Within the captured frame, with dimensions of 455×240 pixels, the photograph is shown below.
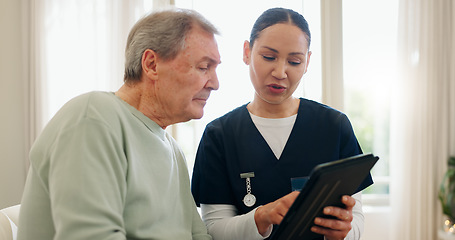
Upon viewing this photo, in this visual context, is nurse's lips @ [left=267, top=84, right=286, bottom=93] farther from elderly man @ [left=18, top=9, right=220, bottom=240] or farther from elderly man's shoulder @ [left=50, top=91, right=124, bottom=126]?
elderly man's shoulder @ [left=50, top=91, right=124, bottom=126]

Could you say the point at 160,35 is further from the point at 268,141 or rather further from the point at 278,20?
the point at 268,141

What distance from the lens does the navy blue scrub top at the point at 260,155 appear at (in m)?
1.41

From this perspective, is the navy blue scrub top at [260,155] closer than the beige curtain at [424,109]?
Yes

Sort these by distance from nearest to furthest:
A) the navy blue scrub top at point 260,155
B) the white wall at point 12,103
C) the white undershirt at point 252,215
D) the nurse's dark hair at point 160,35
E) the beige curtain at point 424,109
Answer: the nurse's dark hair at point 160,35 → the white undershirt at point 252,215 → the navy blue scrub top at point 260,155 → the beige curtain at point 424,109 → the white wall at point 12,103

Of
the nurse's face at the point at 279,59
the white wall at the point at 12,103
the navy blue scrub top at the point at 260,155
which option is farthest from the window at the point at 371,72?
the white wall at the point at 12,103

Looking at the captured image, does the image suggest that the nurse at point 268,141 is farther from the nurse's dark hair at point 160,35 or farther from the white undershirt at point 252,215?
the nurse's dark hair at point 160,35

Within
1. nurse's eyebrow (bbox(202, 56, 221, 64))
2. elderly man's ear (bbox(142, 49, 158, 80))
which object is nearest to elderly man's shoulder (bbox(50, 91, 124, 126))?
elderly man's ear (bbox(142, 49, 158, 80))

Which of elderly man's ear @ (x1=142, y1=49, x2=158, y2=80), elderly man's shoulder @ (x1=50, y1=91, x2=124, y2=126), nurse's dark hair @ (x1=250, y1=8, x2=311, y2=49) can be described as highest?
nurse's dark hair @ (x1=250, y1=8, x2=311, y2=49)

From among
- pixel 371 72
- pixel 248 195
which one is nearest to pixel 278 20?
pixel 248 195

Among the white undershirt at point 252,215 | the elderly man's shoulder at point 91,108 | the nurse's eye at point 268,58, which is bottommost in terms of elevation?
the white undershirt at point 252,215

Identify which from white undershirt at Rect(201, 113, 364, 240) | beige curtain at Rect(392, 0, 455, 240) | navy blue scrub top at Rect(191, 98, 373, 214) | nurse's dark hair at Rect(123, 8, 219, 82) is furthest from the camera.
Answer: beige curtain at Rect(392, 0, 455, 240)

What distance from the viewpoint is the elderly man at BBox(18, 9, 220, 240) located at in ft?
2.75

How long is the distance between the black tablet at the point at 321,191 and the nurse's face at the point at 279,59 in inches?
16.1

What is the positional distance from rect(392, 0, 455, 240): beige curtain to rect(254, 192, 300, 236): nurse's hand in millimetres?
1875
